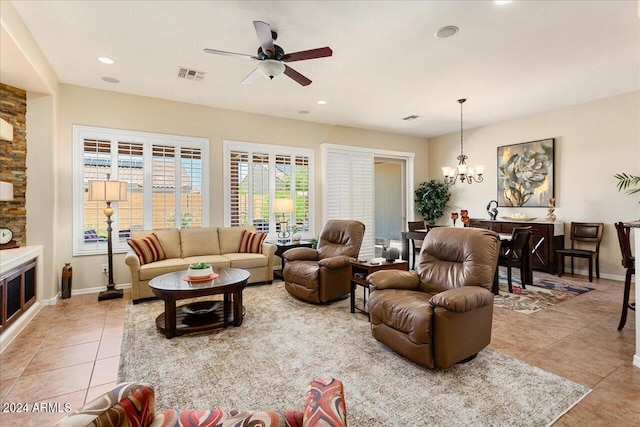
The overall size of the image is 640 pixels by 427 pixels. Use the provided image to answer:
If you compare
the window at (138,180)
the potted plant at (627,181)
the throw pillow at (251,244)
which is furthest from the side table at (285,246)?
the potted plant at (627,181)

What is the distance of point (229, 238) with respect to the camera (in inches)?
204

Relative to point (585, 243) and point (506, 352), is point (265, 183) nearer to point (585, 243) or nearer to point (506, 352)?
point (506, 352)

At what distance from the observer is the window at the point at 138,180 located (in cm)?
456

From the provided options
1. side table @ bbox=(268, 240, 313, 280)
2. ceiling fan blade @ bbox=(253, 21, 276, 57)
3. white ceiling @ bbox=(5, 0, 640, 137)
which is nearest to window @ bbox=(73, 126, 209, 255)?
white ceiling @ bbox=(5, 0, 640, 137)

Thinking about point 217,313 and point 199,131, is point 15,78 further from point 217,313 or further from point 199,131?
point 217,313

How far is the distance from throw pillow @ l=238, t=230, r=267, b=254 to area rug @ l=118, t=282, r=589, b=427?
1.99 m

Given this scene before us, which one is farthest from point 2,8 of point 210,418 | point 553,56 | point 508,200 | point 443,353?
point 508,200

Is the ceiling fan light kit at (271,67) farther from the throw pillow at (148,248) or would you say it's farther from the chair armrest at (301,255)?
the throw pillow at (148,248)

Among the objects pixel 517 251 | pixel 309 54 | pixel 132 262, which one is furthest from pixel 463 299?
pixel 132 262

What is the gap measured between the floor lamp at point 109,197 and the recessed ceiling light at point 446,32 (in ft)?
14.3

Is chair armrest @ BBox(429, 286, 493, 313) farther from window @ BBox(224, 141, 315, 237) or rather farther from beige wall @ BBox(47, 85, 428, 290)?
beige wall @ BBox(47, 85, 428, 290)

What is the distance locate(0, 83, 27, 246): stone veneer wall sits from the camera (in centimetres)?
378

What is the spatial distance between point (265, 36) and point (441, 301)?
8.38 ft

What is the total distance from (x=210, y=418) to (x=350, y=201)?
19.3 feet
